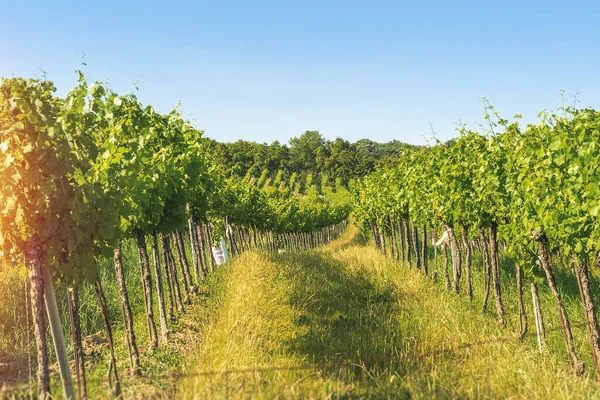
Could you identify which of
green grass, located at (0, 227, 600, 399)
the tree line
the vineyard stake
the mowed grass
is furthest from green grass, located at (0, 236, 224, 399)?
the tree line

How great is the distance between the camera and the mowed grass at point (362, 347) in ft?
14.9

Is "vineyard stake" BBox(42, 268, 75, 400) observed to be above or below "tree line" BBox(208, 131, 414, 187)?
below

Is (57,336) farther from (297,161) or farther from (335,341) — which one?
(297,161)

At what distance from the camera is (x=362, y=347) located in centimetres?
771

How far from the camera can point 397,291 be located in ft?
36.8

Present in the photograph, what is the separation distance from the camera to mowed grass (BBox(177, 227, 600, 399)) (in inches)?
178

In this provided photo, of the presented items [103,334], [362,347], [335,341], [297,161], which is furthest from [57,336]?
[297,161]

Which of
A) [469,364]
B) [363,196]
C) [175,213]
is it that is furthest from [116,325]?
[363,196]

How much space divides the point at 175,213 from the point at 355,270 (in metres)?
6.90

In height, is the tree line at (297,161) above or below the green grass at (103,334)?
above

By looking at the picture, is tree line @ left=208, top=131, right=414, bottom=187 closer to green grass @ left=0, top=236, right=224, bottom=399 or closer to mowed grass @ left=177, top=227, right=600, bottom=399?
green grass @ left=0, top=236, right=224, bottom=399

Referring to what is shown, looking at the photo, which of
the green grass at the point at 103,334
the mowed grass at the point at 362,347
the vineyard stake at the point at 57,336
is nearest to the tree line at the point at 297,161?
the green grass at the point at 103,334

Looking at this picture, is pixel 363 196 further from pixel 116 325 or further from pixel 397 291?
pixel 116 325

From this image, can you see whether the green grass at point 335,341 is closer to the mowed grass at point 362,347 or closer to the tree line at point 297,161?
the mowed grass at point 362,347
